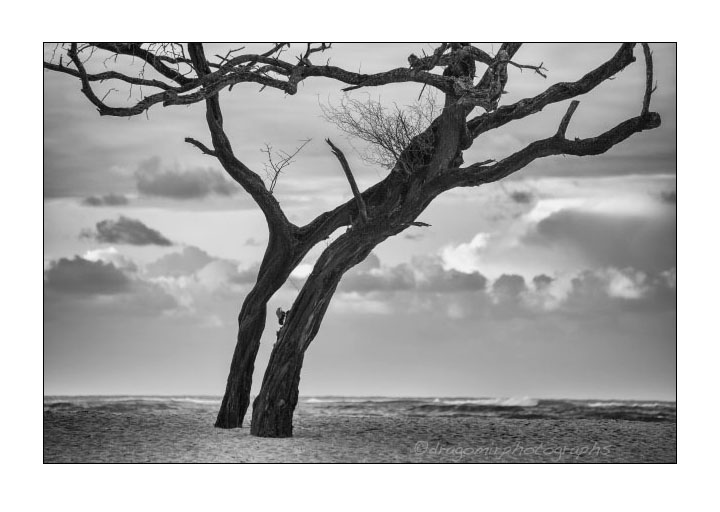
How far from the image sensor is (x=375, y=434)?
33.7 feet

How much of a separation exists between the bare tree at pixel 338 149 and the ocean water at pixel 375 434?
2.57ft

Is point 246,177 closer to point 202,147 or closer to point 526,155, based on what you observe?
point 202,147

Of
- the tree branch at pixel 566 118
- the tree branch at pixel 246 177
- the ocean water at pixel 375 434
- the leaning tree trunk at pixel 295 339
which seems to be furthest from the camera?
the tree branch at pixel 246 177

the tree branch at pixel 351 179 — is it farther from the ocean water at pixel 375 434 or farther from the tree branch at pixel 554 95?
the ocean water at pixel 375 434

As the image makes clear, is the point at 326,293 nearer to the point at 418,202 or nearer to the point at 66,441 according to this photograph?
the point at 418,202

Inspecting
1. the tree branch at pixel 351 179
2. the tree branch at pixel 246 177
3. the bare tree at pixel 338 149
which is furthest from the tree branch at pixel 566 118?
the tree branch at pixel 246 177

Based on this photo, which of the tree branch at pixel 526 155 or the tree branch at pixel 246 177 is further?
the tree branch at pixel 246 177

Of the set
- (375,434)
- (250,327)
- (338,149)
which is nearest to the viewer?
(338,149)

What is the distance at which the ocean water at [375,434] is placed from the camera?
356 inches

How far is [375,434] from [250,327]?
184cm

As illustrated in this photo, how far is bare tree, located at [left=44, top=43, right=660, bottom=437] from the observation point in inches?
359

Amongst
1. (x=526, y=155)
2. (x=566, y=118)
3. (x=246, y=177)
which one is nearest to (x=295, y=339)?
(x=246, y=177)

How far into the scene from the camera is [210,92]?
29.5ft
